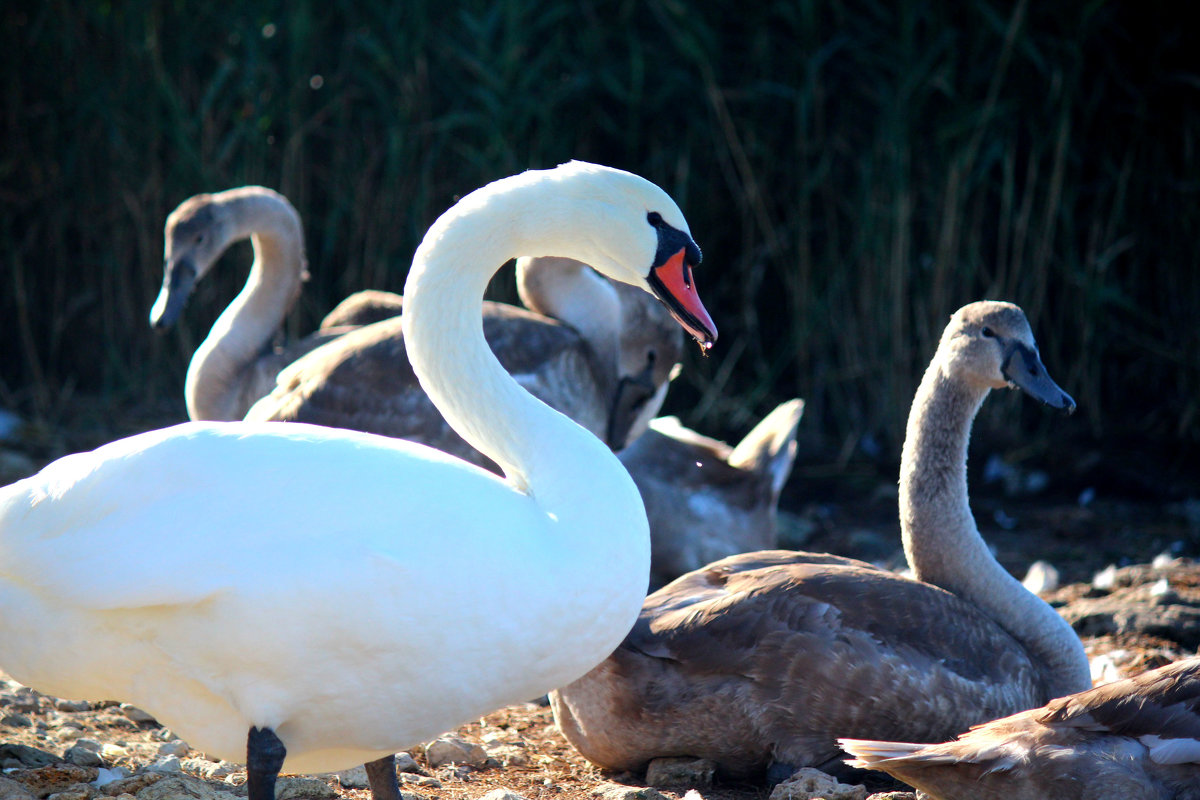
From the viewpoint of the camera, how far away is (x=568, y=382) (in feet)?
17.0

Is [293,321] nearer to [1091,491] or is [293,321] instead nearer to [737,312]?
[737,312]

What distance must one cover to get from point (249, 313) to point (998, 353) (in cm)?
332

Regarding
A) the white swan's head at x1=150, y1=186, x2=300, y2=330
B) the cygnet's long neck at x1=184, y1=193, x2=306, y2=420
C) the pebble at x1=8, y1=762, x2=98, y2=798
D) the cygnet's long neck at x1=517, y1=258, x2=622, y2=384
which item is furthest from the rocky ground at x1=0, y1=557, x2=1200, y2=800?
the white swan's head at x1=150, y1=186, x2=300, y2=330

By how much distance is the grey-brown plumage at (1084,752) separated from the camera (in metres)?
2.76

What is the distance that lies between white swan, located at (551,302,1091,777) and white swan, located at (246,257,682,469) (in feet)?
4.64

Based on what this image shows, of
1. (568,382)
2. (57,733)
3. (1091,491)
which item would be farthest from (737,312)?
(57,733)

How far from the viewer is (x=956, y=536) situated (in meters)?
3.90

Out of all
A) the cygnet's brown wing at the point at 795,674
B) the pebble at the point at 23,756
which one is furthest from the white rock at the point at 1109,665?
the pebble at the point at 23,756

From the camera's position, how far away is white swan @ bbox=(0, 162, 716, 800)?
2.45 m

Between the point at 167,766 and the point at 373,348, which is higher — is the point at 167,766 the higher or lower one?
the lower one

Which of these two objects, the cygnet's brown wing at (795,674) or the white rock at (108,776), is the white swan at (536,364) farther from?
the white rock at (108,776)

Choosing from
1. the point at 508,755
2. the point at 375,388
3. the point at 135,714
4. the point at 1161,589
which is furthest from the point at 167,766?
the point at 1161,589

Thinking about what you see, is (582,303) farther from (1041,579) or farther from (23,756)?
(23,756)

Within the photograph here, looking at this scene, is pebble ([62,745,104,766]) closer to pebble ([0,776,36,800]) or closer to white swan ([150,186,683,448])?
pebble ([0,776,36,800])
